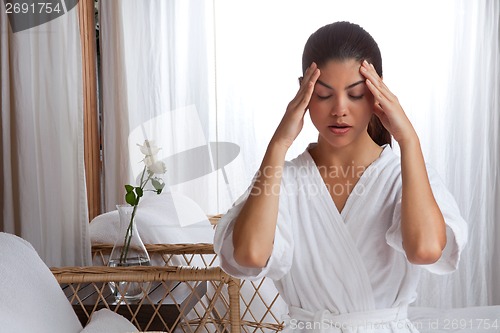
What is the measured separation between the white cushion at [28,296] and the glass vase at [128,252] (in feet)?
1.18

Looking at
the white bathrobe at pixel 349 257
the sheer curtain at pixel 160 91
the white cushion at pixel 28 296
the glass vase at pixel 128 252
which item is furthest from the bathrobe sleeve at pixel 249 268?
the sheer curtain at pixel 160 91

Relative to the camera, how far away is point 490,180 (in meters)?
3.64

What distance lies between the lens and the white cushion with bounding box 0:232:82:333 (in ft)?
4.03

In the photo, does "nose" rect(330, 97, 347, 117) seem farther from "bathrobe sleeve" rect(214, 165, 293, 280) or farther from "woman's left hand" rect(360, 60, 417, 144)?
"bathrobe sleeve" rect(214, 165, 293, 280)

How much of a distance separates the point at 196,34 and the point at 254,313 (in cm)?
167

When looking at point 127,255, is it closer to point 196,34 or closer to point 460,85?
point 196,34

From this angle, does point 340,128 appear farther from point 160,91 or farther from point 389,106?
point 160,91

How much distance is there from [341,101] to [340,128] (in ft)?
0.14

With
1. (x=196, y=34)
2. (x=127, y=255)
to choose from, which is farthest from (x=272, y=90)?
(x=127, y=255)

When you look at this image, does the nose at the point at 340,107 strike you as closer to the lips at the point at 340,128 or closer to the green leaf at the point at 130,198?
the lips at the point at 340,128

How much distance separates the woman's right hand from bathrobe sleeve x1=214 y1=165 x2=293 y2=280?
0.30 ft

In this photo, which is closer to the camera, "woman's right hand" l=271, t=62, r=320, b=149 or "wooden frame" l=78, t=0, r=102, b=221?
"woman's right hand" l=271, t=62, r=320, b=149

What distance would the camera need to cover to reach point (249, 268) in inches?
39.7

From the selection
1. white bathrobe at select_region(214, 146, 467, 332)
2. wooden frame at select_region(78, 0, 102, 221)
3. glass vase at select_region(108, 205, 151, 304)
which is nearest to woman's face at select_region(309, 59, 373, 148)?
white bathrobe at select_region(214, 146, 467, 332)
